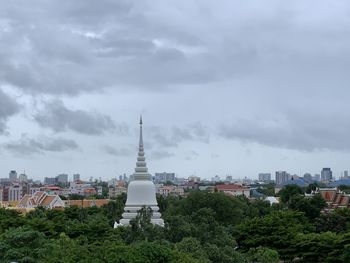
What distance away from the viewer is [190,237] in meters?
27.7

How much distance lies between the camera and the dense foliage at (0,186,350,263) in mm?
23312

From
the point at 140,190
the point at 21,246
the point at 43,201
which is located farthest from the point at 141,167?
the point at 43,201

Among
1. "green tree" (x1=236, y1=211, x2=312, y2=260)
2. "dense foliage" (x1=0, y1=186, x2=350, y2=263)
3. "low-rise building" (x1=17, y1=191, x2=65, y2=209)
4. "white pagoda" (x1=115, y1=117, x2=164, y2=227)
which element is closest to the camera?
"dense foliage" (x1=0, y1=186, x2=350, y2=263)

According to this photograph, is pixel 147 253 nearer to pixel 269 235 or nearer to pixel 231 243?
pixel 231 243

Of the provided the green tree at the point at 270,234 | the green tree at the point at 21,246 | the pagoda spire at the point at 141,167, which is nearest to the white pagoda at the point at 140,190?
the pagoda spire at the point at 141,167

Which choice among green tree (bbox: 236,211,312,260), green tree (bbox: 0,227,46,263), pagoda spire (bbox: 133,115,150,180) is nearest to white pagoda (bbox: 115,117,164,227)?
pagoda spire (bbox: 133,115,150,180)

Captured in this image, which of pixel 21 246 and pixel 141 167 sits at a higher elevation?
pixel 141 167

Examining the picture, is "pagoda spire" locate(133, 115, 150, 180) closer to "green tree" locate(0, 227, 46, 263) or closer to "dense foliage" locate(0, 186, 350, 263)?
"dense foliage" locate(0, 186, 350, 263)

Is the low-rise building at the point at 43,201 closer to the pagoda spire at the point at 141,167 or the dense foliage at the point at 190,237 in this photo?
the dense foliage at the point at 190,237

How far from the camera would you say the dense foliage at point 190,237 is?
23.3 m

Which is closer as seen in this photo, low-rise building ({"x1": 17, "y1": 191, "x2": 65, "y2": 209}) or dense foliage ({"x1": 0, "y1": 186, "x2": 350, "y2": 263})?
dense foliage ({"x1": 0, "y1": 186, "x2": 350, "y2": 263})

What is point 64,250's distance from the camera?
2414 centimetres

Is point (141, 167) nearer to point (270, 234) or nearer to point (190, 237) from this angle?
point (270, 234)

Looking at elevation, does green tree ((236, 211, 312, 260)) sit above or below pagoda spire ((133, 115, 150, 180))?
below
